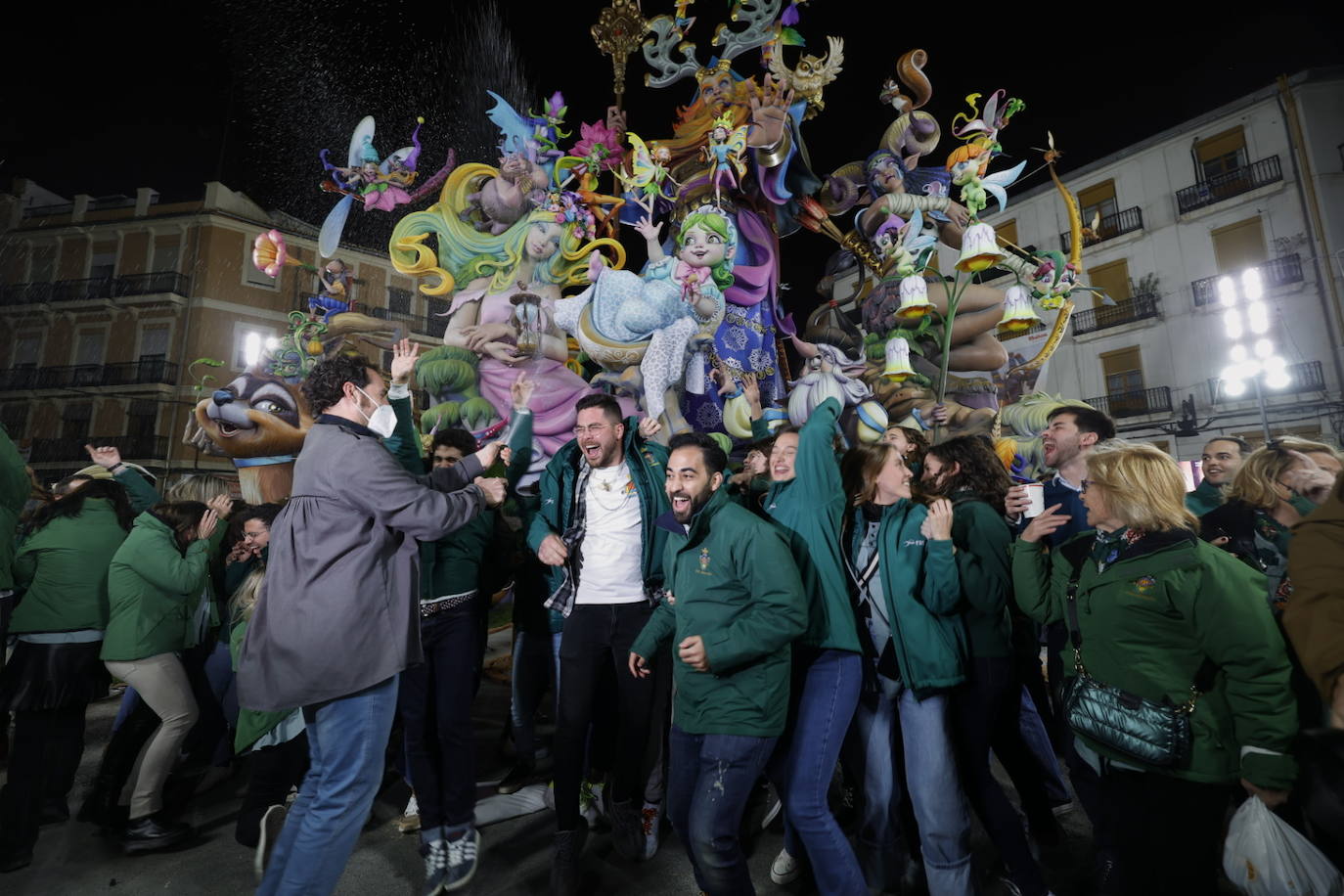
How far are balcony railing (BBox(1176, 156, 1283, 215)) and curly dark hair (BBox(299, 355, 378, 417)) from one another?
21.6m

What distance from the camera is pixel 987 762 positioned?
8.74 ft

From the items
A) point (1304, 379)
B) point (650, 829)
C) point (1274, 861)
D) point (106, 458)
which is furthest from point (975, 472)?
point (1304, 379)

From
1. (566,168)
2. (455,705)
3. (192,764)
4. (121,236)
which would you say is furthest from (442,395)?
(121,236)

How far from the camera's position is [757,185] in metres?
10.8

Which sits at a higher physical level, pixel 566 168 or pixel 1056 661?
pixel 566 168

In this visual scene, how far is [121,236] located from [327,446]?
2758 centimetres

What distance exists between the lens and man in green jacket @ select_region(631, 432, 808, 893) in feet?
7.22

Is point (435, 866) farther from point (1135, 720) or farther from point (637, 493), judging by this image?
point (1135, 720)

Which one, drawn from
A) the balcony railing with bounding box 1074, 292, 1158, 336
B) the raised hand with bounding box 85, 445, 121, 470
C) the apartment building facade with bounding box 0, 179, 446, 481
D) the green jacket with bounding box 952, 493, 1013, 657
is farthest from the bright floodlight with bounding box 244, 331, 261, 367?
the balcony railing with bounding box 1074, 292, 1158, 336

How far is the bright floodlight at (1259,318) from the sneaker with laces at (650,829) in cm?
1969

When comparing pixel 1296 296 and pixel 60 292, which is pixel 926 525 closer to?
pixel 1296 296

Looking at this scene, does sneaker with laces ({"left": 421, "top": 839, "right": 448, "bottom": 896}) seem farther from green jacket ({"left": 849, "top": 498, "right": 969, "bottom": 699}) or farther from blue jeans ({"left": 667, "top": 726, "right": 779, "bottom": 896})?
green jacket ({"left": 849, "top": 498, "right": 969, "bottom": 699})

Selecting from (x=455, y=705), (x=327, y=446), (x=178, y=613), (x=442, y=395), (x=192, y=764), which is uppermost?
(x=442, y=395)

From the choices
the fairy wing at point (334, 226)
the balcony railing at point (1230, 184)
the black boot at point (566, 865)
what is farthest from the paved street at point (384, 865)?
the balcony railing at point (1230, 184)
